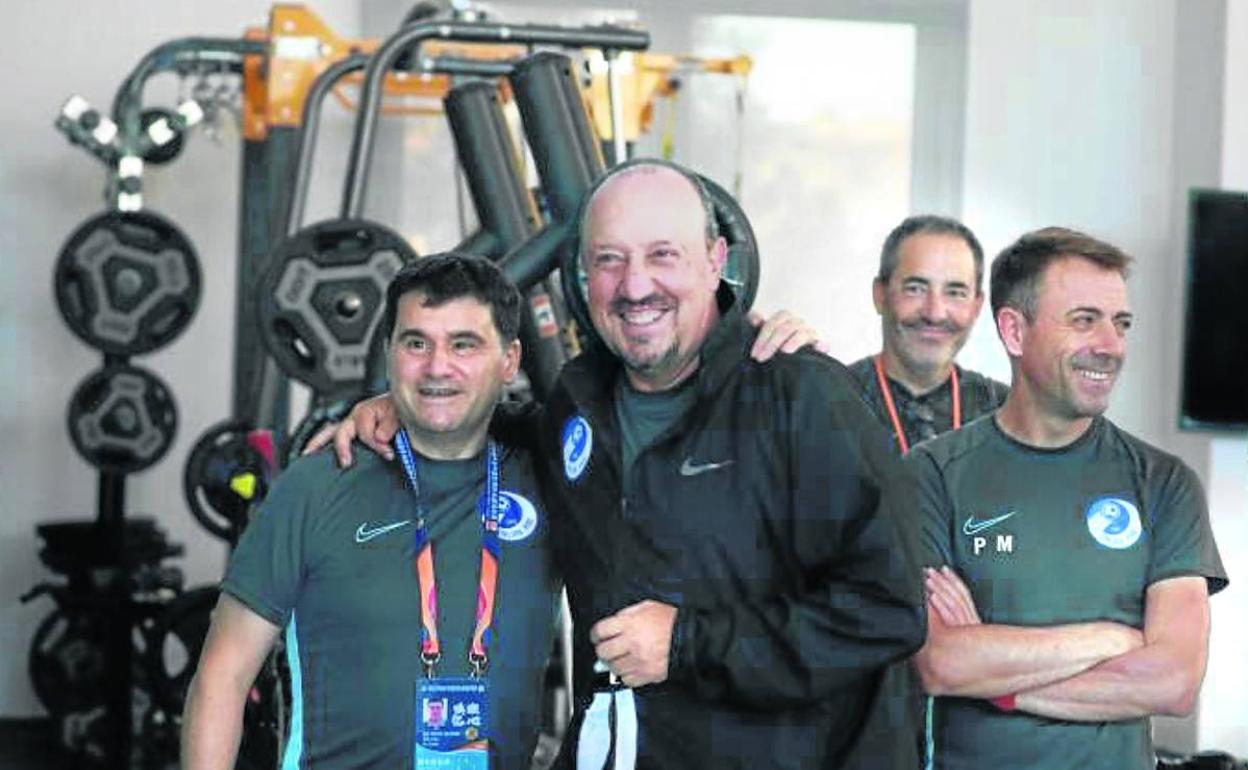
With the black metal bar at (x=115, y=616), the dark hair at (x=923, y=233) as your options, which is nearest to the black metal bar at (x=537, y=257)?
the dark hair at (x=923, y=233)

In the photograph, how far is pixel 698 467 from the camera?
238 centimetres

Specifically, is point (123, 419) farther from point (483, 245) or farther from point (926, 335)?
point (926, 335)

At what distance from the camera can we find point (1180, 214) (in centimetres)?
771

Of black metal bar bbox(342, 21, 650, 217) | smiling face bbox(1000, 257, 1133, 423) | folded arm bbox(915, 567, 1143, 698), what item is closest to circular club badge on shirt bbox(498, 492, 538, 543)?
folded arm bbox(915, 567, 1143, 698)

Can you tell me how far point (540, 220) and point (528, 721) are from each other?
2504mm

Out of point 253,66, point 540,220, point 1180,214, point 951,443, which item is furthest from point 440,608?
point 1180,214

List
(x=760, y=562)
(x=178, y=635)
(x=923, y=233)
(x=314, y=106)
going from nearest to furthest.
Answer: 1. (x=760, y=562)
2. (x=923, y=233)
3. (x=314, y=106)
4. (x=178, y=635)

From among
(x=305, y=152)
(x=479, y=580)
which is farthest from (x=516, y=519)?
(x=305, y=152)

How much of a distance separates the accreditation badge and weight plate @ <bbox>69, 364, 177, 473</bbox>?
12.6 ft

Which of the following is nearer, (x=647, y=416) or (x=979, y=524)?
(x=647, y=416)

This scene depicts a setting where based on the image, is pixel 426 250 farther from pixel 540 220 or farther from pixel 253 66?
pixel 540 220

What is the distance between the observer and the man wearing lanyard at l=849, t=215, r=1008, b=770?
3607 mm

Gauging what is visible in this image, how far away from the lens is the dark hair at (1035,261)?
9.37ft

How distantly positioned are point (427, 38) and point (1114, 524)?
3.39 metres
